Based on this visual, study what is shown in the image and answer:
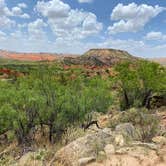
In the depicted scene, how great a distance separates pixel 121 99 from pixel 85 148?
70.1 ft

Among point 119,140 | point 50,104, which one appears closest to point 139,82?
point 50,104

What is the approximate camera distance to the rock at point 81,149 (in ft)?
33.4

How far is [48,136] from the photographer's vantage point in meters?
20.7

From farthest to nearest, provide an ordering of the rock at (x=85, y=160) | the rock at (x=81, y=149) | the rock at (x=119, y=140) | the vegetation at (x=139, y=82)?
the vegetation at (x=139, y=82), the rock at (x=119, y=140), the rock at (x=81, y=149), the rock at (x=85, y=160)

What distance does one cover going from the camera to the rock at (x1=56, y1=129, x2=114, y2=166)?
1017 cm

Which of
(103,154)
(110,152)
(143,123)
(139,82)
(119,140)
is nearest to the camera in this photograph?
(103,154)

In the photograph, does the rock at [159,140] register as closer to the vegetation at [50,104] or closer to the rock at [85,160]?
the vegetation at [50,104]

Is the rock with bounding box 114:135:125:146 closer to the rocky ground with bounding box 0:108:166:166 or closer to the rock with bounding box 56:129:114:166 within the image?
the rocky ground with bounding box 0:108:166:166

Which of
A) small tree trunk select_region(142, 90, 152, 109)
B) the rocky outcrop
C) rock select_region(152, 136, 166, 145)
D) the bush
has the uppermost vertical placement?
the rocky outcrop

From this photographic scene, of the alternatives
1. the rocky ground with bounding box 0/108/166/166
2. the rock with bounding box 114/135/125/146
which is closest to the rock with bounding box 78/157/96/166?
the rocky ground with bounding box 0/108/166/166

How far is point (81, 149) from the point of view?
10570 mm

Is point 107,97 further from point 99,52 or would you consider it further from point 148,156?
point 99,52

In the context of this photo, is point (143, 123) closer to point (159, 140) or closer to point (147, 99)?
point (159, 140)

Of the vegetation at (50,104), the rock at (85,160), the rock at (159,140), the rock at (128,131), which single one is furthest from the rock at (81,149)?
the vegetation at (50,104)
